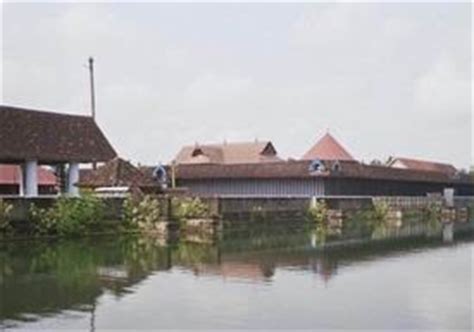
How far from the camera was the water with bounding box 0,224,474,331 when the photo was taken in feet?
38.3

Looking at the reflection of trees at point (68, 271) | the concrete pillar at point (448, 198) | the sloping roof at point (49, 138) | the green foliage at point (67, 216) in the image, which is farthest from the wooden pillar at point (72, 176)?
the concrete pillar at point (448, 198)

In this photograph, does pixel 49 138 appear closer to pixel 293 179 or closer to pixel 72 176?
pixel 72 176

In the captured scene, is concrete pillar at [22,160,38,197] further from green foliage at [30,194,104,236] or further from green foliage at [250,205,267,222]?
green foliage at [250,205,267,222]

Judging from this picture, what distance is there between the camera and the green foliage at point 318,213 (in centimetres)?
3797

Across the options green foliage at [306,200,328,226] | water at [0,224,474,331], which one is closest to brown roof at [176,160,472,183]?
green foliage at [306,200,328,226]

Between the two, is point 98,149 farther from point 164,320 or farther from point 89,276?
point 164,320

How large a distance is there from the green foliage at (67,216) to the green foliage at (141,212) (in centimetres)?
167

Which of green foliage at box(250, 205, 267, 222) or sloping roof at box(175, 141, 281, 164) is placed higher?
sloping roof at box(175, 141, 281, 164)

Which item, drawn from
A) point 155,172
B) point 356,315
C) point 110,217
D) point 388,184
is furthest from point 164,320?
point 388,184

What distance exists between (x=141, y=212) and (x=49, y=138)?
628cm

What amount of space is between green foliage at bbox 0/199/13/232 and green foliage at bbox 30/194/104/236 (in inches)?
38.4

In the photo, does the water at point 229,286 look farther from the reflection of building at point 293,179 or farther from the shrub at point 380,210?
the shrub at point 380,210

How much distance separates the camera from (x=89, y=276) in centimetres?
1659

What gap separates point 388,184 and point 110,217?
24947 mm
